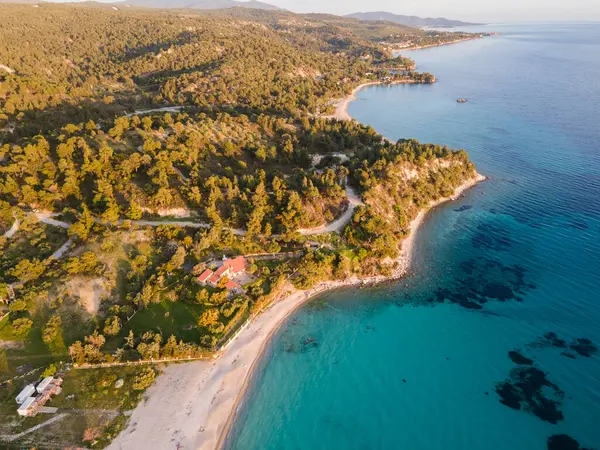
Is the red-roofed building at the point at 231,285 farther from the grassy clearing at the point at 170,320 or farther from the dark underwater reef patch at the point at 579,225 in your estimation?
the dark underwater reef patch at the point at 579,225

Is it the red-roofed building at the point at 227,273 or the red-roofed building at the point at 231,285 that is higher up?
the red-roofed building at the point at 227,273

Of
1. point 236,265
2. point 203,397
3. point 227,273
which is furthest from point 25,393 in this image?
point 236,265

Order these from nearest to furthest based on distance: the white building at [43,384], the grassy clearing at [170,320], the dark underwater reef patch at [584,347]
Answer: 1. the white building at [43,384]
2. the dark underwater reef patch at [584,347]
3. the grassy clearing at [170,320]

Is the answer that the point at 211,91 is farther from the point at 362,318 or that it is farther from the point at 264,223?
the point at 362,318

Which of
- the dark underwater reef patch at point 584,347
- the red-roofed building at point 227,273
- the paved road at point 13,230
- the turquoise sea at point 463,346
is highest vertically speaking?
the paved road at point 13,230

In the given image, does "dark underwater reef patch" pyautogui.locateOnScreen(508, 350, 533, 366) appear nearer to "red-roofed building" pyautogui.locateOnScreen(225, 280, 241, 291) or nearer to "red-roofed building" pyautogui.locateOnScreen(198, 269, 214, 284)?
"red-roofed building" pyautogui.locateOnScreen(225, 280, 241, 291)

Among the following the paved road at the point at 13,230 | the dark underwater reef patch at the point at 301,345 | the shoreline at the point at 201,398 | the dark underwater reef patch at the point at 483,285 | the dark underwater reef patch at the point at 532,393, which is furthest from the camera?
the paved road at the point at 13,230

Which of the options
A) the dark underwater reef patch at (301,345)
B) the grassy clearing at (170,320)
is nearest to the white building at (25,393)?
the grassy clearing at (170,320)
